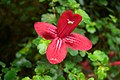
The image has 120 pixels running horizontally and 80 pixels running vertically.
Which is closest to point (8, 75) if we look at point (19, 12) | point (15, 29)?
point (19, 12)

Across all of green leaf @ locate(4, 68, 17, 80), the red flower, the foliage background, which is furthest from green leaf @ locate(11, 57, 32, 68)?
the red flower

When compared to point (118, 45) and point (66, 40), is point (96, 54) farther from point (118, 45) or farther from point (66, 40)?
point (118, 45)

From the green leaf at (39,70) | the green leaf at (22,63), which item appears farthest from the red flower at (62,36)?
the green leaf at (22,63)

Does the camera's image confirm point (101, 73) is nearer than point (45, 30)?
No

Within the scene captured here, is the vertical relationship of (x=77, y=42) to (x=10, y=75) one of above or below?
above

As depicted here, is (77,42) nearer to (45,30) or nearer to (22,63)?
(45,30)

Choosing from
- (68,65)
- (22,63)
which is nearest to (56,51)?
→ (68,65)

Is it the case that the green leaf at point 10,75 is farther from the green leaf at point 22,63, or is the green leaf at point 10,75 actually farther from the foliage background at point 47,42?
the green leaf at point 22,63
